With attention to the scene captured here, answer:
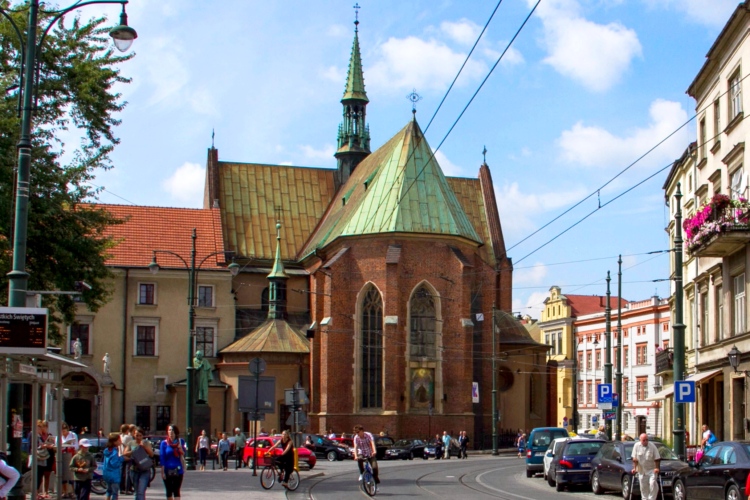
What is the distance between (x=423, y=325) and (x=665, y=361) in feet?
44.5

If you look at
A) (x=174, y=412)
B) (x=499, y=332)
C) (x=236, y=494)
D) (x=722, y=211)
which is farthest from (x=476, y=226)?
(x=236, y=494)

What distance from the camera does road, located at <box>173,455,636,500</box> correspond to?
2134 centimetres

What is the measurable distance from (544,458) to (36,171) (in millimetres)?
15139

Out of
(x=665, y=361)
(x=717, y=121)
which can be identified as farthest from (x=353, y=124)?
(x=717, y=121)

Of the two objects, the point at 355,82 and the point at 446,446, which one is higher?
the point at 355,82

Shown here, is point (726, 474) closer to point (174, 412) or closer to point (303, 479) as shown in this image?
point (303, 479)

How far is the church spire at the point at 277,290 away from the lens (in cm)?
5462

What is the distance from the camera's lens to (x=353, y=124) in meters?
65.1

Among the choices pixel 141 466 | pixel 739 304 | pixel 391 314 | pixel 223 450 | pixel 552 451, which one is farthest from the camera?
pixel 391 314

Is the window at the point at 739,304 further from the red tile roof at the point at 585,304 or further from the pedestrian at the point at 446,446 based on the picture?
the red tile roof at the point at 585,304

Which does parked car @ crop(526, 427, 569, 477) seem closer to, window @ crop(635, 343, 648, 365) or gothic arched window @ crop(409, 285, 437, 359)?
gothic arched window @ crop(409, 285, 437, 359)

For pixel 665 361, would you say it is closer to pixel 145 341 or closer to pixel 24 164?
pixel 145 341

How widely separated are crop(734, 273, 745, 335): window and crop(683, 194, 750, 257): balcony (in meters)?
0.86

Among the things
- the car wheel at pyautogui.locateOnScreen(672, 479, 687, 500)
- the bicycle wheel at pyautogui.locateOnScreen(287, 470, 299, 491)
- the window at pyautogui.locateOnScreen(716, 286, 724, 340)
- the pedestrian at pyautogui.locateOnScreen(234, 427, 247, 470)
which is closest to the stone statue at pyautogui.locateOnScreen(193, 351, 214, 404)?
the pedestrian at pyautogui.locateOnScreen(234, 427, 247, 470)
